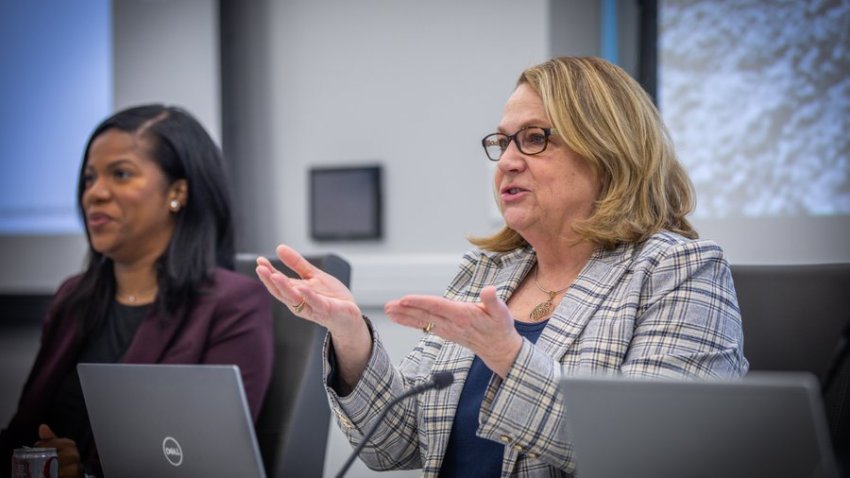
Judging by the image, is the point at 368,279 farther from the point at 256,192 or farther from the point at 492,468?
the point at 492,468

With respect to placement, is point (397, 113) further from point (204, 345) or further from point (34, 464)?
point (34, 464)

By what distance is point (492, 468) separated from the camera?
1380 mm

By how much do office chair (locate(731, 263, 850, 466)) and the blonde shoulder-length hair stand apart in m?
0.14

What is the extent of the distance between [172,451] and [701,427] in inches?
28.3

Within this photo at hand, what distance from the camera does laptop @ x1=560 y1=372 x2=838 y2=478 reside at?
78cm

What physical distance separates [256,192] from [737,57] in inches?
63.4

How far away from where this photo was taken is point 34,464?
1253 millimetres

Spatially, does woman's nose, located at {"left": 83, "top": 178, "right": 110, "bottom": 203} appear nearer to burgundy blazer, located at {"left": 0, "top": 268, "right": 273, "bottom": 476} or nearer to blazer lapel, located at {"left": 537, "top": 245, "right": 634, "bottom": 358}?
burgundy blazer, located at {"left": 0, "top": 268, "right": 273, "bottom": 476}

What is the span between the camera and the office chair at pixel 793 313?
1385 mm

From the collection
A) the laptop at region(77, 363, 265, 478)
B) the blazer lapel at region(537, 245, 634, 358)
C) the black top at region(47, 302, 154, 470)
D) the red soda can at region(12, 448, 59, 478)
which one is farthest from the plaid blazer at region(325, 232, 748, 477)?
the black top at region(47, 302, 154, 470)

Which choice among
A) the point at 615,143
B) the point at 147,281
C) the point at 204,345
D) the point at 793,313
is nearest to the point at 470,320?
the point at 615,143

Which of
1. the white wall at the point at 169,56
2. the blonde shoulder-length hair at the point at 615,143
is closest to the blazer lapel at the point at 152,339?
the blonde shoulder-length hair at the point at 615,143

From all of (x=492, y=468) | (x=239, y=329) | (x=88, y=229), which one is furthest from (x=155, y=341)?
(x=492, y=468)

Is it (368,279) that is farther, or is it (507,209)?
(368,279)
